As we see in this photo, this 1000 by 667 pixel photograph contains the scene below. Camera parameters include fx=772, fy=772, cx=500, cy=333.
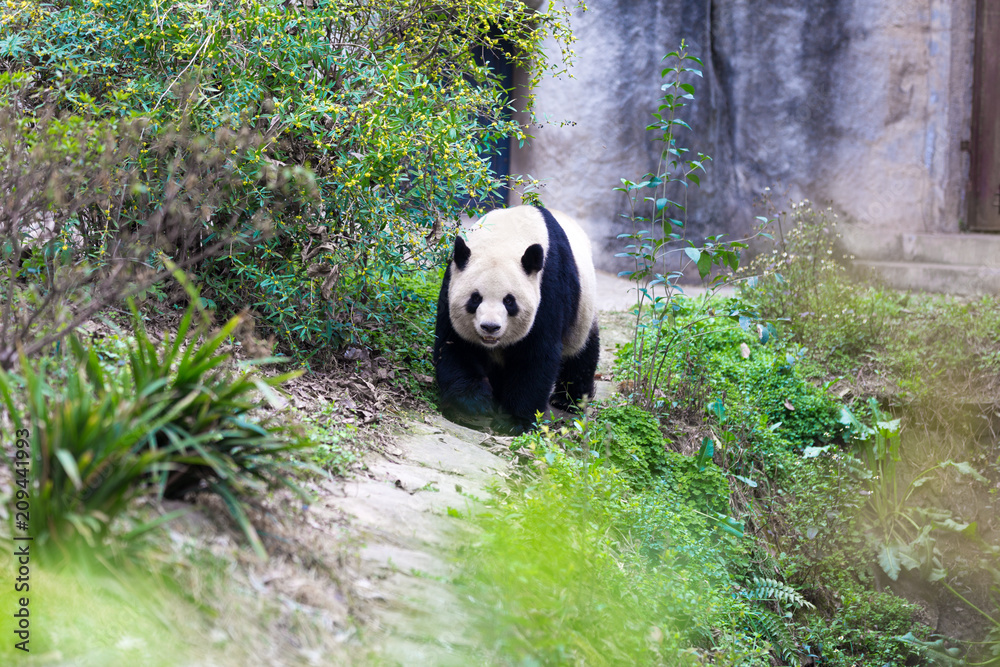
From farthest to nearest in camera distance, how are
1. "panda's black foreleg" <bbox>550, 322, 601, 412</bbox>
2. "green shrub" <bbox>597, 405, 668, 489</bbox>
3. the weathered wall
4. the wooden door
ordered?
the weathered wall
the wooden door
"panda's black foreleg" <bbox>550, 322, 601, 412</bbox>
"green shrub" <bbox>597, 405, 668, 489</bbox>

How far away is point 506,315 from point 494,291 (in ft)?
0.55

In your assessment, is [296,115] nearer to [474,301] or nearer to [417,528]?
[474,301]

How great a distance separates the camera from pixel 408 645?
246 cm

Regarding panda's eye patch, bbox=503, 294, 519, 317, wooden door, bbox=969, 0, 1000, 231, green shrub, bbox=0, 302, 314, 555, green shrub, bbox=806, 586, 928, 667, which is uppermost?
wooden door, bbox=969, 0, 1000, 231

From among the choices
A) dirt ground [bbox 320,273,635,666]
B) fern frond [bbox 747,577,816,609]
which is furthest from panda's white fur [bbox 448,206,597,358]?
fern frond [bbox 747,577,816,609]

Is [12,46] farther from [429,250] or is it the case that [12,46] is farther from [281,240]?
[429,250]

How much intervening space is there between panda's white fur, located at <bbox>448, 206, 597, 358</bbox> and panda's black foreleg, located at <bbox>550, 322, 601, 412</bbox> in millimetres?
968

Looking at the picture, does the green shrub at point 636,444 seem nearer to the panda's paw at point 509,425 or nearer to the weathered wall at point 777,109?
the panda's paw at point 509,425

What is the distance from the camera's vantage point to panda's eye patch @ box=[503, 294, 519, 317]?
15.9 feet

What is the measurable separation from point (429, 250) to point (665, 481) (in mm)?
2178

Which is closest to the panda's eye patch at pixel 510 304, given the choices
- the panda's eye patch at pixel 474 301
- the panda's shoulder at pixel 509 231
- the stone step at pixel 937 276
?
the panda's eye patch at pixel 474 301

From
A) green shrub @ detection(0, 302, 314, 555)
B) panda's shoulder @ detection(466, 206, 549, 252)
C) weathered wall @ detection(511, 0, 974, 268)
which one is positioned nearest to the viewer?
green shrub @ detection(0, 302, 314, 555)

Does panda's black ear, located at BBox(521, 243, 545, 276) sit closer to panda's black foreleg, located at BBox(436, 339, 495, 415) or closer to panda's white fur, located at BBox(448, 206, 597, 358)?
panda's white fur, located at BBox(448, 206, 597, 358)

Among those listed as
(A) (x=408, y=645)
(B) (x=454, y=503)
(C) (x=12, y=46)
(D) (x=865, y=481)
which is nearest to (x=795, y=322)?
(D) (x=865, y=481)
